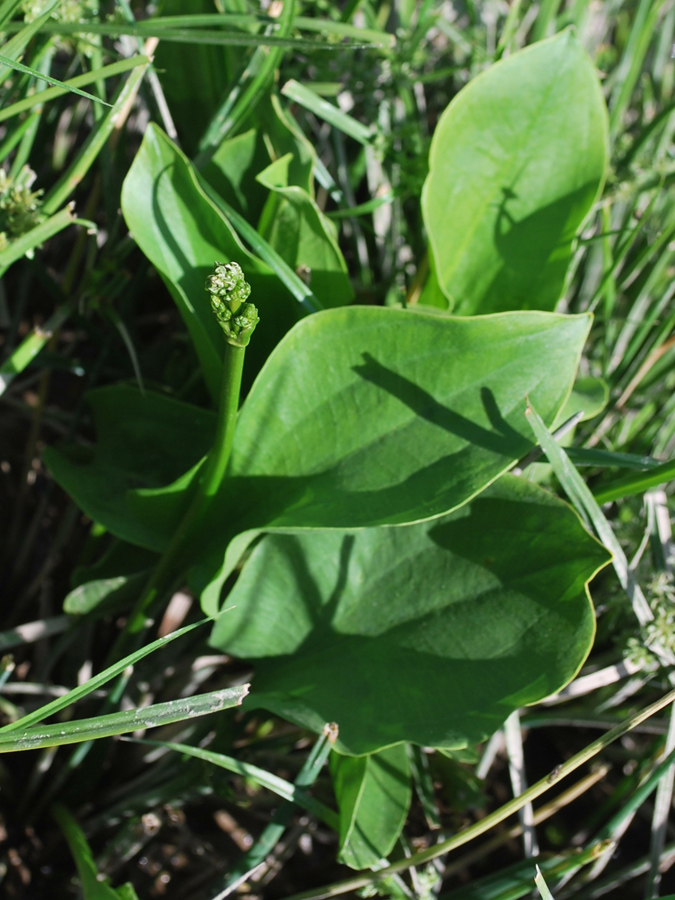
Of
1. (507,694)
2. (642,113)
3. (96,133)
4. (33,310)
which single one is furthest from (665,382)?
(33,310)

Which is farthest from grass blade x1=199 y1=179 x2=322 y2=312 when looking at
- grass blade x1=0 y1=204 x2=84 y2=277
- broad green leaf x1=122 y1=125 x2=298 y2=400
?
grass blade x1=0 y1=204 x2=84 y2=277

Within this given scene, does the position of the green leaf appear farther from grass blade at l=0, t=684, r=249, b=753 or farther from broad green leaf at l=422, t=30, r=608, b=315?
broad green leaf at l=422, t=30, r=608, b=315

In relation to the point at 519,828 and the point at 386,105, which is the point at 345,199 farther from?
the point at 519,828

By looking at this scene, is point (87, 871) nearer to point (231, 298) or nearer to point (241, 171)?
point (231, 298)

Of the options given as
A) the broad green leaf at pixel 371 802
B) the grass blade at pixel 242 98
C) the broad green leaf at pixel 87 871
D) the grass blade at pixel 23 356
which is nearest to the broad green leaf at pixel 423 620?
the broad green leaf at pixel 371 802

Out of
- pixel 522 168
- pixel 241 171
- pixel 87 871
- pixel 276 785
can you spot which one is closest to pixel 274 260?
pixel 241 171

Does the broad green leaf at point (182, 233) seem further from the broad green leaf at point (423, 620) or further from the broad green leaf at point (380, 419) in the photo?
the broad green leaf at point (423, 620)
